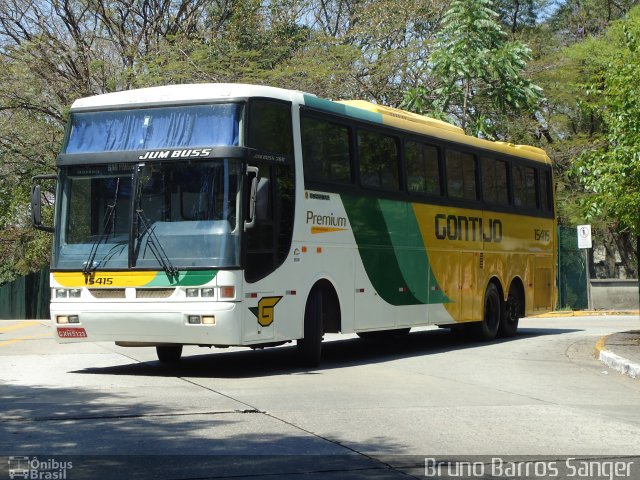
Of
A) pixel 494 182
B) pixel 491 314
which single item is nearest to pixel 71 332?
pixel 491 314

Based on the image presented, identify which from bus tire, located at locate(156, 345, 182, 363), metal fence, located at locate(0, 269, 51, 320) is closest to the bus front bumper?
bus tire, located at locate(156, 345, 182, 363)

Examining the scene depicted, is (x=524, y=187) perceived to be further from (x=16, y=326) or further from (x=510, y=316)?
(x=16, y=326)

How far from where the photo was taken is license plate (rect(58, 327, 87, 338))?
13.3m

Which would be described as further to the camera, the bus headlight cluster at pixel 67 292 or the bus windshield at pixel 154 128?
the bus headlight cluster at pixel 67 292

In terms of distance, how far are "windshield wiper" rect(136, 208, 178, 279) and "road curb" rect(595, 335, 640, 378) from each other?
239 inches

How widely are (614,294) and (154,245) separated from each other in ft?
78.3

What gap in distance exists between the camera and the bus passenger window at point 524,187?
2117 cm

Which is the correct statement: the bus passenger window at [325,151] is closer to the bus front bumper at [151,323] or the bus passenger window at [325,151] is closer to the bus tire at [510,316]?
the bus front bumper at [151,323]

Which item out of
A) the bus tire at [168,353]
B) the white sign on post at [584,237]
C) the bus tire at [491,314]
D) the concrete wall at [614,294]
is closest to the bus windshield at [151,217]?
the bus tire at [168,353]

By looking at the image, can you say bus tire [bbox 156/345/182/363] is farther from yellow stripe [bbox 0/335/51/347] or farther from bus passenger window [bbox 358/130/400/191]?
yellow stripe [bbox 0/335/51/347]

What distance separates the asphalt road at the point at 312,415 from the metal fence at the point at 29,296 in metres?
20.2

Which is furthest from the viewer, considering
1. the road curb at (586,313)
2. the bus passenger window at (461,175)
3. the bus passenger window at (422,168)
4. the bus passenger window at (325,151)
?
the road curb at (586,313)

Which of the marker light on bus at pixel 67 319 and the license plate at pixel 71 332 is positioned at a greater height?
the marker light on bus at pixel 67 319
